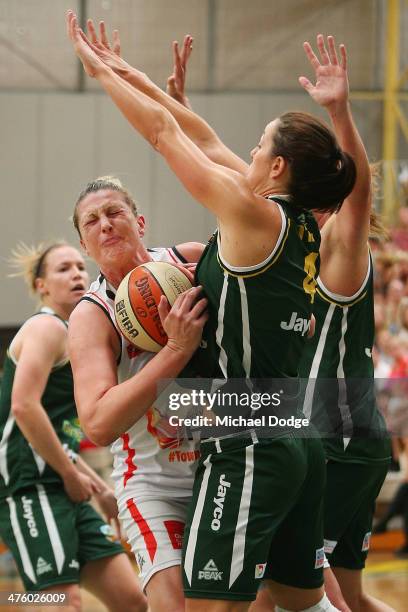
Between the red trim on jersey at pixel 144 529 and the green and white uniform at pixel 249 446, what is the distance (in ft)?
0.64

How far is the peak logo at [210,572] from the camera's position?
2709 millimetres

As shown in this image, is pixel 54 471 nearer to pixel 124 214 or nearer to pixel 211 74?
pixel 124 214

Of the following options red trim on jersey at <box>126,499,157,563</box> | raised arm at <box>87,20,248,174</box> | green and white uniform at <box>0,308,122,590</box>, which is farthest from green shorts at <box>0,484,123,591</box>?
raised arm at <box>87,20,248,174</box>

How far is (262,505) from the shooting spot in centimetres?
276

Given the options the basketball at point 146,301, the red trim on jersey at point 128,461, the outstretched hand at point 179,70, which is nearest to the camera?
the basketball at point 146,301

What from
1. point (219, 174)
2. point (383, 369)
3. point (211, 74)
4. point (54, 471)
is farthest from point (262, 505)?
point (211, 74)

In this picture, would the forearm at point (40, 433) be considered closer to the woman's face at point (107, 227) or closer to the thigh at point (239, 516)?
the woman's face at point (107, 227)

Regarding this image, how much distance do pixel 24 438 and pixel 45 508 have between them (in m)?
0.34

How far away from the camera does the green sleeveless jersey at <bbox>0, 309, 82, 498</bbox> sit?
4.31 metres

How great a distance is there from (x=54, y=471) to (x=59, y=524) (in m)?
0.25

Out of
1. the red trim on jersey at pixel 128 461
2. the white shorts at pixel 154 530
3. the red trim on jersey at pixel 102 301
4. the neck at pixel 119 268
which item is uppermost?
the neck at pixel 119 268

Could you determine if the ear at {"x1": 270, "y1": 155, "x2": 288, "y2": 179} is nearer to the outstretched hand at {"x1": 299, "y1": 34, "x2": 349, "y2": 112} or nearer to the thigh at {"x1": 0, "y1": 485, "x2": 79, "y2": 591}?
the outstretched hand at {"x1": 299, "y1": 34, "x2": 349, "y2": 112}

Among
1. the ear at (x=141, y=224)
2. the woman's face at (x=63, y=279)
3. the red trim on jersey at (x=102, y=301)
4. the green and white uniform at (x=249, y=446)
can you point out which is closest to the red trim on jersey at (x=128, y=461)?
the green and white uniform at (x=249, y=446)

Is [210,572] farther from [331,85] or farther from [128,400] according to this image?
[331,85]
